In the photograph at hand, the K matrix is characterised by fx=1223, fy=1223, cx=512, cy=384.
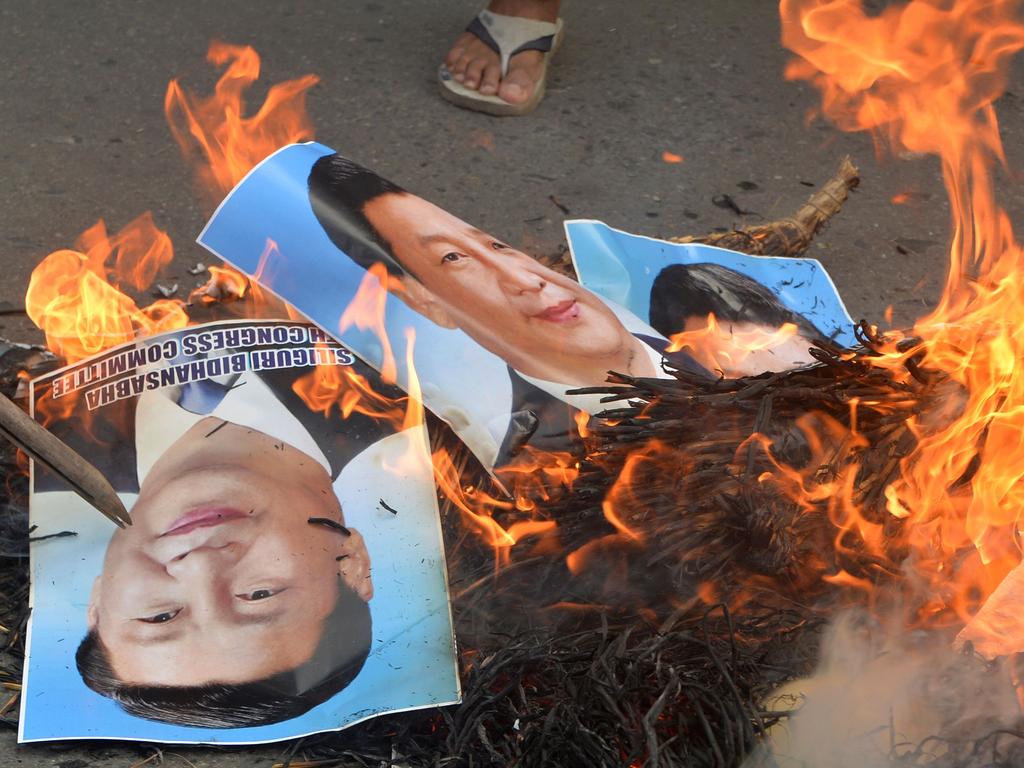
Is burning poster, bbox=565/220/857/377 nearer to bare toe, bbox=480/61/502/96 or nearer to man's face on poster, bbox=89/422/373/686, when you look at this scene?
man's face on poster, bbox=89/422/373/686

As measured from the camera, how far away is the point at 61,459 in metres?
1.77

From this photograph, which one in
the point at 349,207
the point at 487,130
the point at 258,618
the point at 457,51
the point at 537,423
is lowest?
the point at 487,130

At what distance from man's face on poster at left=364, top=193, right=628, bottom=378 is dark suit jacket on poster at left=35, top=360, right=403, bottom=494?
0.20 m

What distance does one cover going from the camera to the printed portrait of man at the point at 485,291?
83.2 inches

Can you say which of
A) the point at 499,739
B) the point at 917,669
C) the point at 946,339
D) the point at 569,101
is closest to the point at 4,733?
the point at 499,739

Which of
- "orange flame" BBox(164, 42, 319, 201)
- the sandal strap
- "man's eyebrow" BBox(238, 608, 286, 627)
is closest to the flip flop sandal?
the sandal strap

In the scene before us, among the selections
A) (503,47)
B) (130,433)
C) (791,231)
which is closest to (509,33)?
(503,47)

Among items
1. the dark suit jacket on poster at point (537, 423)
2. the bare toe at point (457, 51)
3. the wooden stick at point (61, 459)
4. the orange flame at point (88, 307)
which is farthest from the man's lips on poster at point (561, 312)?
the bare toe at point (457, 51)

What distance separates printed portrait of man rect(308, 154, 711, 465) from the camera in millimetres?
2113

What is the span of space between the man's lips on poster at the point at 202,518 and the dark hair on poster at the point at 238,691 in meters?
0.19

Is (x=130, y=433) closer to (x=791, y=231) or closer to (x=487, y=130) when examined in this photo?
(x=791, y=231)

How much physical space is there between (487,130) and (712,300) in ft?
4.23

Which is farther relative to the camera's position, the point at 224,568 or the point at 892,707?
the point at 224,568

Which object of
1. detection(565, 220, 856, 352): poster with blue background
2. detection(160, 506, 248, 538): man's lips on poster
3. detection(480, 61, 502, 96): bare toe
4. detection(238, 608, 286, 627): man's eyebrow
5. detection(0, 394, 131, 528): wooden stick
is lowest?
detection(480, 61, 502, 96): bare toe
